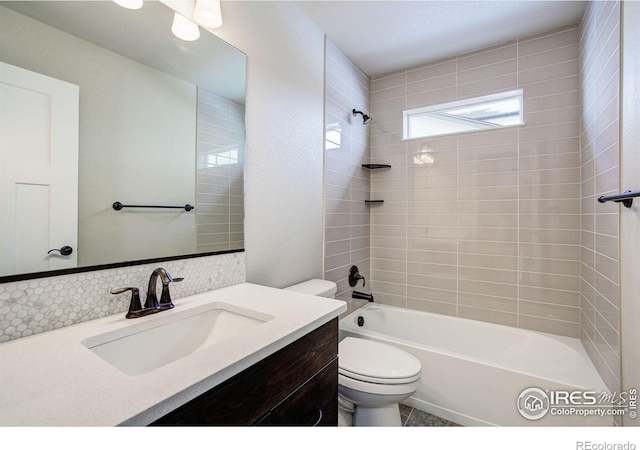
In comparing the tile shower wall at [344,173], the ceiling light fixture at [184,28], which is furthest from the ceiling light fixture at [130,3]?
the tile shower wall at [344,173]

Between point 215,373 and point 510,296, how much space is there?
7.65 feet

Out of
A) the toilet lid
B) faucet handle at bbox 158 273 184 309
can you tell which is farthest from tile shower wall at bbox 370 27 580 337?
faucet handle at bbox 158 273 184 309

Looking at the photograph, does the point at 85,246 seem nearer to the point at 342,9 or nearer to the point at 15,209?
the point at 15,209

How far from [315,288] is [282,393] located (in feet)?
3.12

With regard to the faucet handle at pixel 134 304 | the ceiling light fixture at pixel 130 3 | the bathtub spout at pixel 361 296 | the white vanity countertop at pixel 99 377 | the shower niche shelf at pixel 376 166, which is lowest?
the bathtub spout at pixel 361 296

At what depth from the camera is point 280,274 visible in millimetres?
1698

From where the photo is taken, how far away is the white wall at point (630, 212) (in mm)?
1142

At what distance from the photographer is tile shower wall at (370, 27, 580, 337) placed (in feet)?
6.59

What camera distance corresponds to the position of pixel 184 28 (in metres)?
1.20

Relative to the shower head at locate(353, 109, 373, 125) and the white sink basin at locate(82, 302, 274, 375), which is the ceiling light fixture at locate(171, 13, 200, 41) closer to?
the white sink basin at locate(82, 302, 274, 375)

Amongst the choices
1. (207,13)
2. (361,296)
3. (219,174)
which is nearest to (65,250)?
(219,174)

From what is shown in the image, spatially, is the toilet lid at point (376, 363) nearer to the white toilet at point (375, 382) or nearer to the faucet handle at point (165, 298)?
the white toilet at point (375, 382)

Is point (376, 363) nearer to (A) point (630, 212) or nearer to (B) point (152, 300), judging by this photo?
(B) point (152, 300)

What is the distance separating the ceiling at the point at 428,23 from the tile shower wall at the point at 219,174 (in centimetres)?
100
